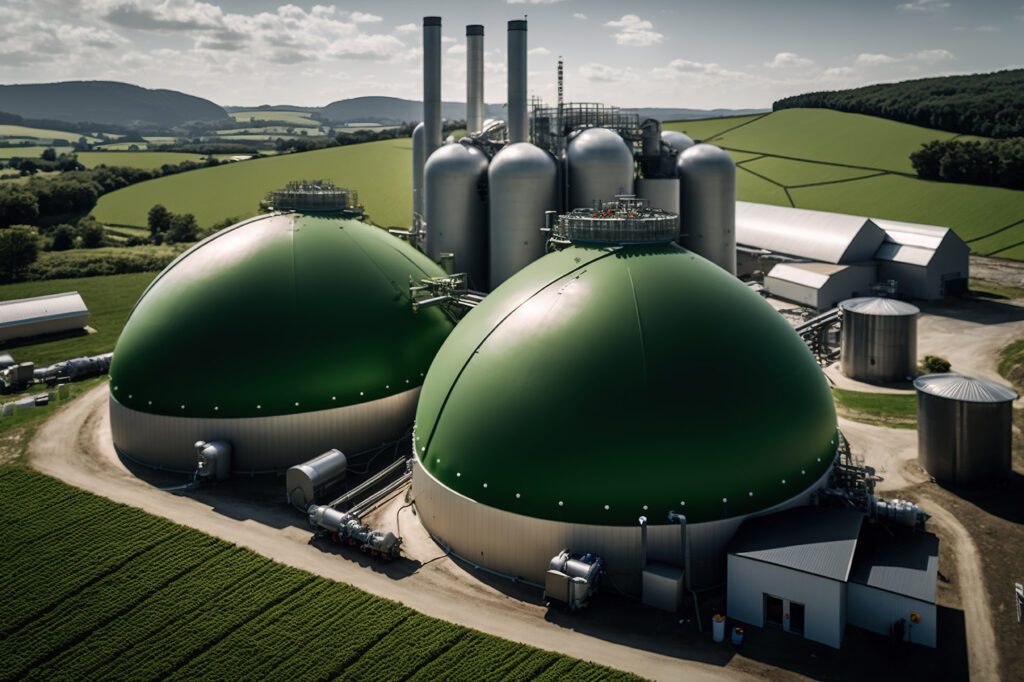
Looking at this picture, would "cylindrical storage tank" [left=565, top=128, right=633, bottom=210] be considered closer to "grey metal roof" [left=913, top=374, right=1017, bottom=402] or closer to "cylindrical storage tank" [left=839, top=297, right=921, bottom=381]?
"cylindrical storage tank" [left=839, top=297, right=921, bottom=381]

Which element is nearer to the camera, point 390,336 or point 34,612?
point 34,612

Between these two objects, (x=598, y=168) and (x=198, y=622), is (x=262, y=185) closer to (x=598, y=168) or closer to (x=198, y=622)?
(x=598, y=168)

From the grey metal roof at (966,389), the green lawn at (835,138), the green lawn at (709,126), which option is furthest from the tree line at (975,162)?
the grey metal roof at (966,389)

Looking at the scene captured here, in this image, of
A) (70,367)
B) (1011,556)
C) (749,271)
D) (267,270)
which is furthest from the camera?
(749,271)

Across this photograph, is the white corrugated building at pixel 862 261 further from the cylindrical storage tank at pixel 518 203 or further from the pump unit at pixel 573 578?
the pump unit at pixel 573 578

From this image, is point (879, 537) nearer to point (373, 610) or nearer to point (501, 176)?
point (373, 610)

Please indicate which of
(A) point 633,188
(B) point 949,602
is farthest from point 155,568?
(A) point 633,188

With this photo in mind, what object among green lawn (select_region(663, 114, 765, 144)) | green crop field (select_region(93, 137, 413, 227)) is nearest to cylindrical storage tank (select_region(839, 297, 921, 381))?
green crop field (select_region(93, 137, 413, 227))
